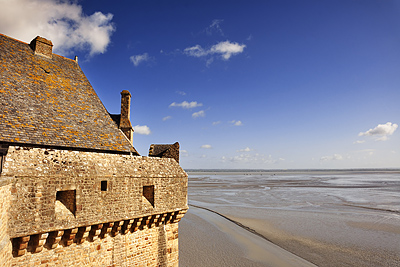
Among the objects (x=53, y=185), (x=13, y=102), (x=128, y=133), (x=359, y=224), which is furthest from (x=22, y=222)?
(x=359, y=224)

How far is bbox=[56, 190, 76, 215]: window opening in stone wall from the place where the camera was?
24.2 feet

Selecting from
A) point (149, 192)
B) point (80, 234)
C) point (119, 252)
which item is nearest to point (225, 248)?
point (149, 192)

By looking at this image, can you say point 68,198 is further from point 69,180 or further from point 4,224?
point 4,224

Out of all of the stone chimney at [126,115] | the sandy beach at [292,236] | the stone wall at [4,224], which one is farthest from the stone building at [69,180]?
the sandy beach at [292,236]

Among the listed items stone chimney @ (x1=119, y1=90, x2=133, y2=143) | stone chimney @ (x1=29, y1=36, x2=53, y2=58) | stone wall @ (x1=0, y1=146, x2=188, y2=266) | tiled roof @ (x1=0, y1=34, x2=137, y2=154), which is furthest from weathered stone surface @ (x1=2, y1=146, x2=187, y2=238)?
stone chimney @ (x1=29, y1=36, x2=53, y2=58)

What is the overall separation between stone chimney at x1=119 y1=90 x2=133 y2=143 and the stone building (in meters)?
2.33

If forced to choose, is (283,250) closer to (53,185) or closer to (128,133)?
(128,133)

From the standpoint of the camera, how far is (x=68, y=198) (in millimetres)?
7461

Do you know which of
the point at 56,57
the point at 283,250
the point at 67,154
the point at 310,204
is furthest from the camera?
the point at 310,204

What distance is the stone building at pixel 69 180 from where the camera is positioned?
648 cm

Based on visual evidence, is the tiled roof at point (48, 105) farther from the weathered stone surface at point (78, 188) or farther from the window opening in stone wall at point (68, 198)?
the window opening in stone wall at point (68, 198)

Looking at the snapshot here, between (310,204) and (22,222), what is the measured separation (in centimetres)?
3664

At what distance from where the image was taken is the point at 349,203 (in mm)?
36125

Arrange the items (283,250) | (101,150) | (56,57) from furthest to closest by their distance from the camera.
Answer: (283,250)
(56,57)
(101,150)
